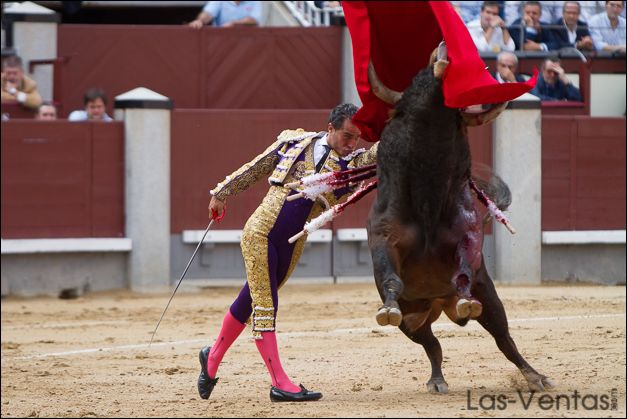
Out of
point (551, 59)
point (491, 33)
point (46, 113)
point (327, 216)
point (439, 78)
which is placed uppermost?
point (491, 33)

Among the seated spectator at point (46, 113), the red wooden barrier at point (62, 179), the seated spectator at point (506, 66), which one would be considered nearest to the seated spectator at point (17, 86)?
the seated spectator at point (46, 113)

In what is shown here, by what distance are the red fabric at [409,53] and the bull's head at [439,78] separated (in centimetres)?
3

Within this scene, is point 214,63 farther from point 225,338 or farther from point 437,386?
point 437,386

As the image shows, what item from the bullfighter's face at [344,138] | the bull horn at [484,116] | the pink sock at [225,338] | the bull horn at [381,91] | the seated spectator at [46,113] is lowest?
the pink sock at [225,338]

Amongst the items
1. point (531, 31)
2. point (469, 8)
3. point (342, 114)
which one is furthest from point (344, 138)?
point (531, 31)

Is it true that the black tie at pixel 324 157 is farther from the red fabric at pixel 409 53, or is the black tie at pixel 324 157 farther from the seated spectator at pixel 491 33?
the seated spectator at pixel 491 33

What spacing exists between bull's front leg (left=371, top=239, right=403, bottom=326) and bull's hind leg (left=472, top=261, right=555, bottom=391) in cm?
51

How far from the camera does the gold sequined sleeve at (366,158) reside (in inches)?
240

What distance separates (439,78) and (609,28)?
8.25m

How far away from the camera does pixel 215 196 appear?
632 centimetres

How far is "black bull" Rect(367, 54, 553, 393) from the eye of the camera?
18.5 ft

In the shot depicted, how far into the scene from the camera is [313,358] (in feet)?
26.1

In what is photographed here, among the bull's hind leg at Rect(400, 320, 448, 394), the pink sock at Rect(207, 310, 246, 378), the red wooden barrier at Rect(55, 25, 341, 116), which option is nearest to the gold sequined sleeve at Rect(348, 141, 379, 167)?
the bull's hind leg at Rect(400, 320, 448, 394)

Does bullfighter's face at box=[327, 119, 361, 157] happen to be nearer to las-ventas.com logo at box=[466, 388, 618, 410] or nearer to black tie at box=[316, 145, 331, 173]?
black tie at box=[316, 145, 331, 173]
